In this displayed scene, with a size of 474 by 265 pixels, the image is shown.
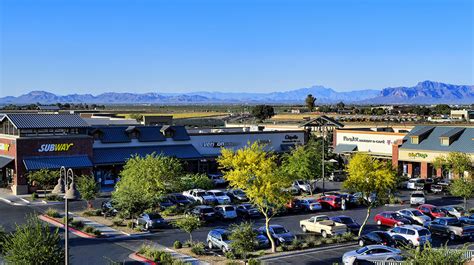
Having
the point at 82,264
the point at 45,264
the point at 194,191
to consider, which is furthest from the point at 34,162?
the point at 45,264

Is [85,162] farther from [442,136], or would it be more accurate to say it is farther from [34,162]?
[442,136]

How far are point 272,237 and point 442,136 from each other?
36006 millimetres

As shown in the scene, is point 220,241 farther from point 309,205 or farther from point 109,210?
point 309,205

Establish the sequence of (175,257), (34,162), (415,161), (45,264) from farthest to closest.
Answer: (415,161)
(34,162)
(175,257)
(45,264)

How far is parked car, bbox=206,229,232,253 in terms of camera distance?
31.8 m

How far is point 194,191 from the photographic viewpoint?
50.7 m

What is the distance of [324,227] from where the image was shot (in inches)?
1439

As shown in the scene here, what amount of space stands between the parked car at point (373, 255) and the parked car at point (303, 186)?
90.6 feet

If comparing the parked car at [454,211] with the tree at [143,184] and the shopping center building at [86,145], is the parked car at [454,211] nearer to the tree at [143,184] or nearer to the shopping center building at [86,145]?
the shopping center building at [86,145]

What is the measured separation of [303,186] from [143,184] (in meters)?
21.2

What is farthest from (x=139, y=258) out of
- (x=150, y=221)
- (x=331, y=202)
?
(x=331, y=202)

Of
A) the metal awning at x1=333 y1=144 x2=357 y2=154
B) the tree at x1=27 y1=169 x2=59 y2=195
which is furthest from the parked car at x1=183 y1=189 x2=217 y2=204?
the metal awning at x1=333 y1=144 x2=357 y2=154

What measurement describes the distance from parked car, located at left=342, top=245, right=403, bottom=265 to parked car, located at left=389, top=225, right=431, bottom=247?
15.2ft

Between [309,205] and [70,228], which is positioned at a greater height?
[309,205]
